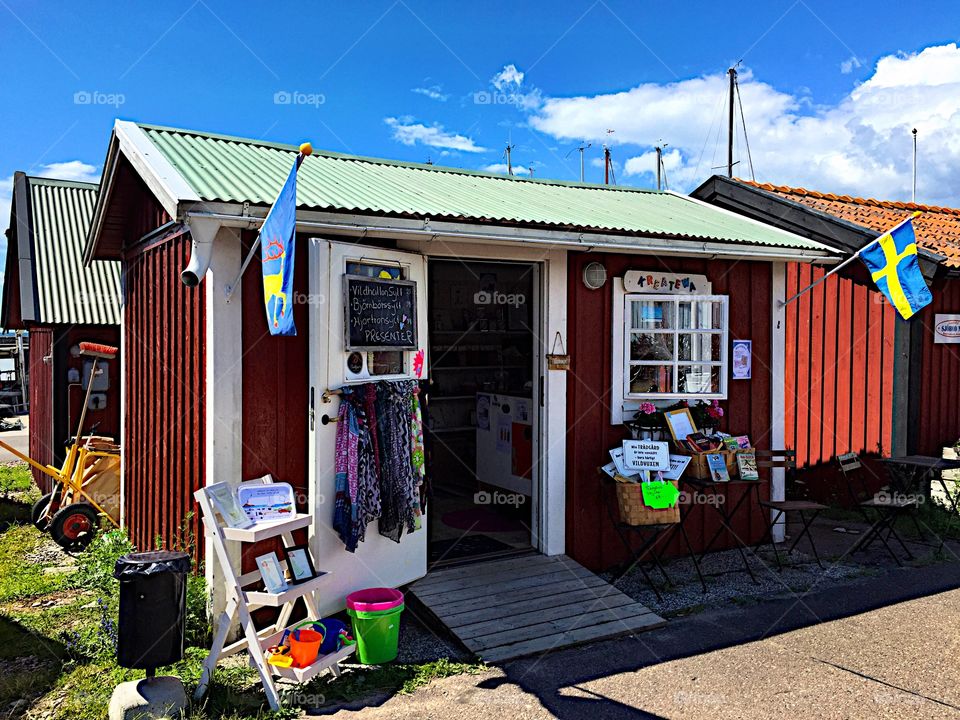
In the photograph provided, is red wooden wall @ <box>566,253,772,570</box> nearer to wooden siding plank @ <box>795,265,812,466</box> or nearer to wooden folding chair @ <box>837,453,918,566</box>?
wooden folding chair @ <box>837,453,918,566</box>

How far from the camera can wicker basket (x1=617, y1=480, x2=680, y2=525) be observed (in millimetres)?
6188

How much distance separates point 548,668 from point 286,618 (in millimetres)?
1705

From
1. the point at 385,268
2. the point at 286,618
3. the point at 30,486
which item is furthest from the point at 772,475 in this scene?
the point at 30,486

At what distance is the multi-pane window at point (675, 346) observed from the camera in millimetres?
7062

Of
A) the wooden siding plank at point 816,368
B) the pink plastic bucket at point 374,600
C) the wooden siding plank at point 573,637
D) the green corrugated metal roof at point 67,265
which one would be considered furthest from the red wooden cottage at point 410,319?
the green corrugated metal roof at point 67,265

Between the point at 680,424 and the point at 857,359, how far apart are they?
4658mm

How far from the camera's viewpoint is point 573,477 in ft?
22.1

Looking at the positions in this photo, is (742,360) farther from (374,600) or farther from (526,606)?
(374,600)

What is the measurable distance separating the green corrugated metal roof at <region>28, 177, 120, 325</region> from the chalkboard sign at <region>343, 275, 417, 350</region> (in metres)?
5.95

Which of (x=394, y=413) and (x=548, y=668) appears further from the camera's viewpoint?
(x=394, y=413)

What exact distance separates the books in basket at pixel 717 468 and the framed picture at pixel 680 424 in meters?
0.31

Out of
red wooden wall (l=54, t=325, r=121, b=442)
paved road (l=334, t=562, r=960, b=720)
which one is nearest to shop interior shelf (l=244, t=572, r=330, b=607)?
paved road (l=334, t=562, r=960, b=720)

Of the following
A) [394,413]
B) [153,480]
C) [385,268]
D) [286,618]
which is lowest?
[286,618]

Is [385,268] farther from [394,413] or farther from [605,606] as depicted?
[605,606]
